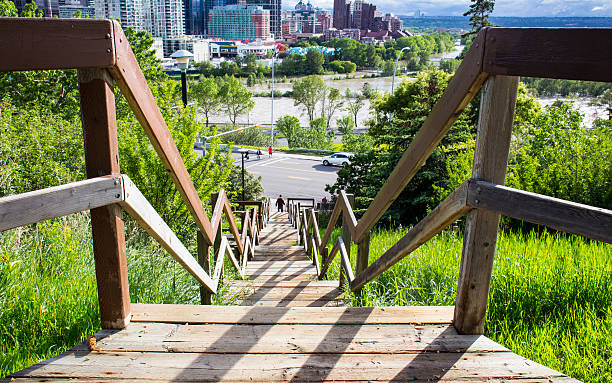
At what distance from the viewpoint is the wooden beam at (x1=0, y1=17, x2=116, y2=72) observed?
1.45 meters

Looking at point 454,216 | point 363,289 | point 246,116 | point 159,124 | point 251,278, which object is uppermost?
point 159,124

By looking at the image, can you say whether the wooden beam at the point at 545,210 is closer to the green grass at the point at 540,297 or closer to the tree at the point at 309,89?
the green grass at the point at 540,297

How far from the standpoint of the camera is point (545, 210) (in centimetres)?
177

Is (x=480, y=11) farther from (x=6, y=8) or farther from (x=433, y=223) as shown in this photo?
(x=433, y=223)

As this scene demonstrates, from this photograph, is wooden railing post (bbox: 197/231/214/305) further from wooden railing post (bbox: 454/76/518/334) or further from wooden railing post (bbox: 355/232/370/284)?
wooden railing post (bbox: 454/76/518/334)

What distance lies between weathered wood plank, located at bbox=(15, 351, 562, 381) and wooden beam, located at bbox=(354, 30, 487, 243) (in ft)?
3.08

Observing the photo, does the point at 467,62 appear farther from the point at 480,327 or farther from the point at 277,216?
the point at 277,216

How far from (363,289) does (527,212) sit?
185 centimetres

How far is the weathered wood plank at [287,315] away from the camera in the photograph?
2.49 m

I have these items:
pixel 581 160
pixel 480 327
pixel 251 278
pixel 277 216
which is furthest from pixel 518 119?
pixel 480 327

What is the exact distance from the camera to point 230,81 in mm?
63031

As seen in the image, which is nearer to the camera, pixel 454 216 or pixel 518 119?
pixel 454 216

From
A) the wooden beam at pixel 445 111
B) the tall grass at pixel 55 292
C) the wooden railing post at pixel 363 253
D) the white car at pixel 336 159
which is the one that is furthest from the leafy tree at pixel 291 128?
the wooden beam at pixel 445 111

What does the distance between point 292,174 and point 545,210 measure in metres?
32.3
